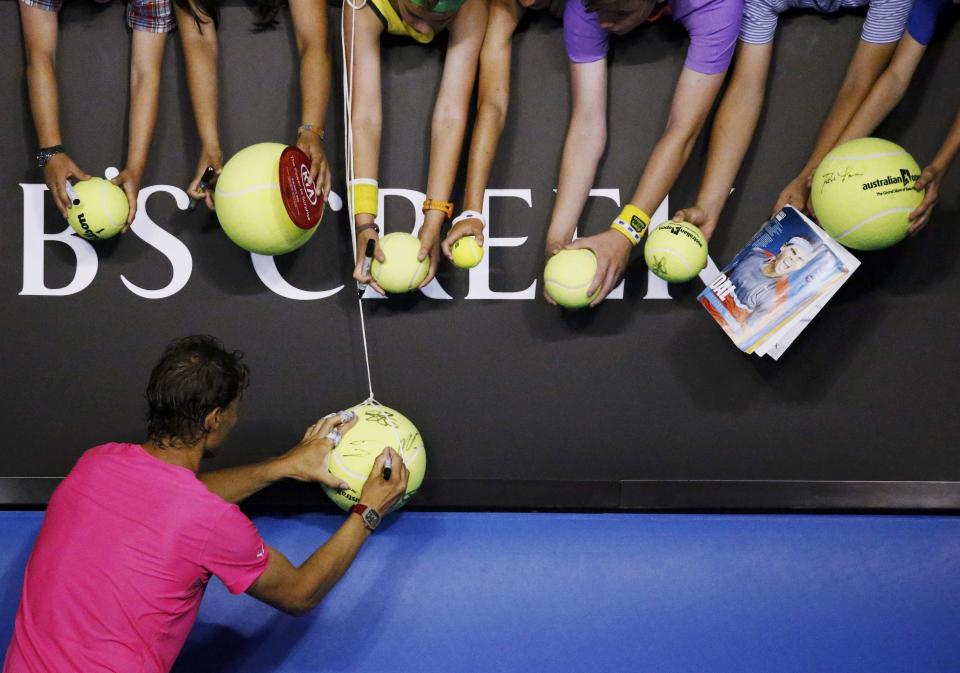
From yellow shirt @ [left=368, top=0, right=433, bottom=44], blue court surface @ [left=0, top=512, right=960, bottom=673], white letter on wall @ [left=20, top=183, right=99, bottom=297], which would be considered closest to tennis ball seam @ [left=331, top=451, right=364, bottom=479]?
blue court surface @ [left=0, top=512, right=960, bottom=673]

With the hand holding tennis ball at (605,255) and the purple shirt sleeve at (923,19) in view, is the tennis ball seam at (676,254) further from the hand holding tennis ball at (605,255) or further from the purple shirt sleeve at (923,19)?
the purple shirt sleeve at (923,19)

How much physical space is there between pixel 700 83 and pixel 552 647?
172 centimetres

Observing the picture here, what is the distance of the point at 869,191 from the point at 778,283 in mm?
371

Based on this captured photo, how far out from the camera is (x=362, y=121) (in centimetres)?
287

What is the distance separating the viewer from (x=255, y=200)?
2500mm

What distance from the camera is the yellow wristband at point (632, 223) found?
9.18ft

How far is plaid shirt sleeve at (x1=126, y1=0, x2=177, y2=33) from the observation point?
2.91 meters

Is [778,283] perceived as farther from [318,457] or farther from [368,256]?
[318,457]

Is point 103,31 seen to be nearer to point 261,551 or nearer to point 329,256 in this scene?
point 329,256

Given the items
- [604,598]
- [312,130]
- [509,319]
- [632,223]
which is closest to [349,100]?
[312,130]

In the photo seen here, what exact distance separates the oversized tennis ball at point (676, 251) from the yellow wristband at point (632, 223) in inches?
4.0

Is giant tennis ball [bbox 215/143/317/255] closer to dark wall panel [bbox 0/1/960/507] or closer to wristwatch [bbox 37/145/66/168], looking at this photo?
dark wall panel [bbox 0/1/960/507]

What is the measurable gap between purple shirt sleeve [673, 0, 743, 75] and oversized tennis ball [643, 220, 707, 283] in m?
0.50

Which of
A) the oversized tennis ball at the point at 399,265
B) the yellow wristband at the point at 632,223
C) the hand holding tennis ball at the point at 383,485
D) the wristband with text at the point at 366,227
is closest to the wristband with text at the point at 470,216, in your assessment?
the oversized tennis ball at the point at 399,265
